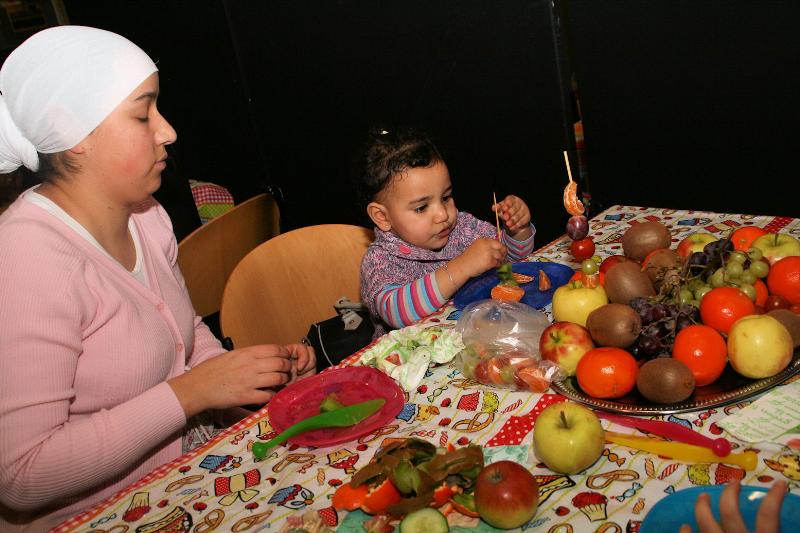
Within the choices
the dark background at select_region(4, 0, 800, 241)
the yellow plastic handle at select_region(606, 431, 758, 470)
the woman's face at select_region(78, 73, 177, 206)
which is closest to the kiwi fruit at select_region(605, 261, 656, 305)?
the yellow plastic handle at select_region(606, 431, 758, 470)

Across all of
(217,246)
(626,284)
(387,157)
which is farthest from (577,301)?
(217,246)

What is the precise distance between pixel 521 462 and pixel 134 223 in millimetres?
1148

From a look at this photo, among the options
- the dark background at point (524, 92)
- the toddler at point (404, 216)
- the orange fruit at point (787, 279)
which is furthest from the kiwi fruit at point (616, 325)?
the dark background at point (524, 92)

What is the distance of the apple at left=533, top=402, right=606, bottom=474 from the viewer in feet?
3.47

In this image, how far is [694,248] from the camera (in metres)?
1.57

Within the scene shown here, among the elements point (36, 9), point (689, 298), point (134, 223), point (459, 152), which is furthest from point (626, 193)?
point (36, 9)

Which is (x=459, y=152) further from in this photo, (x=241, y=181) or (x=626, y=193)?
(x=241, y=181)

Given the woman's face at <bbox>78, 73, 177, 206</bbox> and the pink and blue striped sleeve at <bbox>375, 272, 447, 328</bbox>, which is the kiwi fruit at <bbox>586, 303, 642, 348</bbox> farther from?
the woman's face at <bbox>78, 73, 177, 206</bbox>

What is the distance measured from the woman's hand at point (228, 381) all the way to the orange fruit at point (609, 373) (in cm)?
65

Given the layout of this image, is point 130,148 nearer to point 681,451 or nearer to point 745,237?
point 681,451

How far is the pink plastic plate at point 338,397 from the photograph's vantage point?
131 cm

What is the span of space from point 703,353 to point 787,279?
0.30 metres

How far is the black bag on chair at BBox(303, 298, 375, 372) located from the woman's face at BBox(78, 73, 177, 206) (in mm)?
630

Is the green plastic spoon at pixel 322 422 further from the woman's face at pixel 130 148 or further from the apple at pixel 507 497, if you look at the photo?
the woman's face at pixel 130 148
